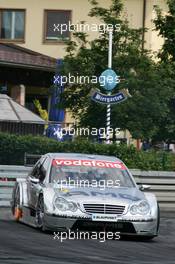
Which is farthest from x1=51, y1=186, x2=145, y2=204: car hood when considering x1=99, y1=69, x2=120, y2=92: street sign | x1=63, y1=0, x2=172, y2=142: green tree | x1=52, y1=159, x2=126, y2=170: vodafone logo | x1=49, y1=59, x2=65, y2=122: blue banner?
x1=49, y1=59, x2=65, y2=122: blue banner

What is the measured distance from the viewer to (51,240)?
541 inches

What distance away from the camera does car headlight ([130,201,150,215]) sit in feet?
49.0

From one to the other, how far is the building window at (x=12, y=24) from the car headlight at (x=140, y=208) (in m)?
31.0

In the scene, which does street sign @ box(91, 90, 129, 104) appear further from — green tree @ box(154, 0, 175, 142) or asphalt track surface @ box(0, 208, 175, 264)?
asphalt track surface @ box(0, 208, 175, 264)

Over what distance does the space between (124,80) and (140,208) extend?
13908mm

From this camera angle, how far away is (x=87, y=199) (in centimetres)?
1480

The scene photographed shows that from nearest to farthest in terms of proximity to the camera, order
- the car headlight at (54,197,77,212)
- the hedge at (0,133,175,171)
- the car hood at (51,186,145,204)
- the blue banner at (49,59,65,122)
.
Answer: the car headlight at (54,197,77,212)
the car hood at (51,186,145,204)
the hedge at (0,133,175,171)
the blue banner at (49,59,65,122)

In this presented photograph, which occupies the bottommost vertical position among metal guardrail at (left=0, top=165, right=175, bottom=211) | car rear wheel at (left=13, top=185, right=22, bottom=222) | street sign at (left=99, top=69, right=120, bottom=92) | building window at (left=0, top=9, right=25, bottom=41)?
metal guardrail at (left=0, top=165, right=175, bottom=211)

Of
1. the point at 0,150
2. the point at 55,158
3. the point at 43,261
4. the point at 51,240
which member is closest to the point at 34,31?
the point at 0,150

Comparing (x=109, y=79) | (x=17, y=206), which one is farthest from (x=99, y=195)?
(x=109, y=79)

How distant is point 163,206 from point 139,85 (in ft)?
22.3

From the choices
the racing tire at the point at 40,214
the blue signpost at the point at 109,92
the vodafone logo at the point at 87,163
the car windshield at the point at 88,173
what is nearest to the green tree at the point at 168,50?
the blue signpost at the point at 109,92

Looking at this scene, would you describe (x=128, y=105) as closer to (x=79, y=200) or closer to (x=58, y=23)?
(x=79, y=200)

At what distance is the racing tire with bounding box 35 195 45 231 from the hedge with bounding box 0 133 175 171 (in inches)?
306
